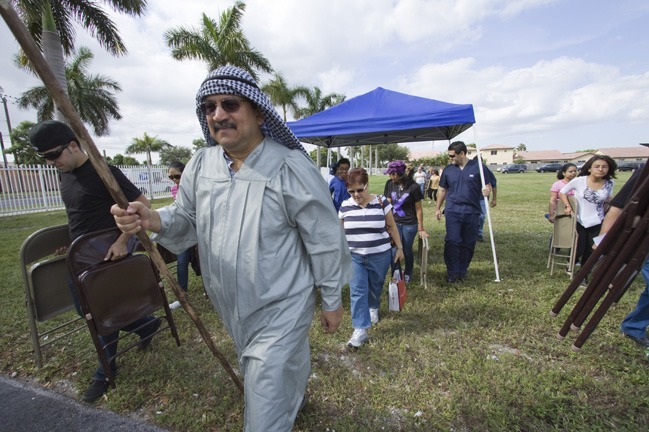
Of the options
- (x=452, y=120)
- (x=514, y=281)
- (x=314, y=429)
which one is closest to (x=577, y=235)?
(x=514, y=281)

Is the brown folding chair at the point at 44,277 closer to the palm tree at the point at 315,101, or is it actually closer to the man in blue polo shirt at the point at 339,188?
the man in blue polo shirt at the point at 339,188

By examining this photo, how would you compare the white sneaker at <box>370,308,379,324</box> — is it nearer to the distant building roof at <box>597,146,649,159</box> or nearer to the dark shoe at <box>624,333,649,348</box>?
the dark shoe at <box>624,333,649,348</box>

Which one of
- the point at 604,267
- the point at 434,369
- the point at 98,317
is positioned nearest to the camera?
the point at 604,267

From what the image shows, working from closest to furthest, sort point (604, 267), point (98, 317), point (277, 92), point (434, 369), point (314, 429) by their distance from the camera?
point (604, 267) < point (314, 429) < point (98, 317) < point (434, 369) < point (277, 92)

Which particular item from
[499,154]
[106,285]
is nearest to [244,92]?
[106,285]

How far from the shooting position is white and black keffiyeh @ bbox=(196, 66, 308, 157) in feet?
4.98

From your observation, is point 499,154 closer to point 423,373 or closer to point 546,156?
point 546,156

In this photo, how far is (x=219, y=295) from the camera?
1652 millimetres

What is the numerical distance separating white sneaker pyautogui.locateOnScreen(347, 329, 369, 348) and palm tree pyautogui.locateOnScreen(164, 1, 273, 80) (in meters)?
15.4

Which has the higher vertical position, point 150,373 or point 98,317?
point 98,317

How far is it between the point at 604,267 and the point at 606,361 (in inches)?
71.6

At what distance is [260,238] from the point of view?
150 cm

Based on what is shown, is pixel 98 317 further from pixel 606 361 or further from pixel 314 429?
pixel 606 361

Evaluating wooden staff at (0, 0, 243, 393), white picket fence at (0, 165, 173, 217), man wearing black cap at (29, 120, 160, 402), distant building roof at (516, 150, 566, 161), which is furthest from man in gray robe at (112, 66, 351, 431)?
distant building roof at (516, 150, 566, 161)
